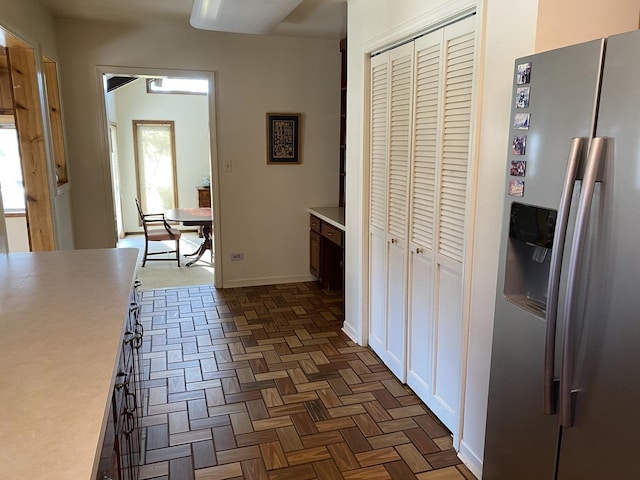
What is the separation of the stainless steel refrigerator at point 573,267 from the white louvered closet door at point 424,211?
0.73 m

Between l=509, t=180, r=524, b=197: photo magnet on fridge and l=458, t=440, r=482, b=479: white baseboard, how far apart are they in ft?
3.87

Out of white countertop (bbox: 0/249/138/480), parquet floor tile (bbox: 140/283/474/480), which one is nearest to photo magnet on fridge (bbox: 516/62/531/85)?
white countertop (bbox: 0/249/138/480)

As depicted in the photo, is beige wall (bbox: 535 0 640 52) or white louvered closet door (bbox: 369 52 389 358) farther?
white louvered closet door (bbox: 369 52 389 358)

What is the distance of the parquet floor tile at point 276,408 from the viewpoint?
86.2 inches

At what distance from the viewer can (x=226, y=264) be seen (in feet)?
16.0

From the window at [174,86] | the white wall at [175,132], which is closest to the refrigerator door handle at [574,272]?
the white wall at [175,132]

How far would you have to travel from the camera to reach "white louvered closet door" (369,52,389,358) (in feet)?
9.64

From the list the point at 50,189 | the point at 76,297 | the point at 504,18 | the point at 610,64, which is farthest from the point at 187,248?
the point at 610,64

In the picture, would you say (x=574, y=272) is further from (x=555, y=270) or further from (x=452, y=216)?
(x=452, y=216)

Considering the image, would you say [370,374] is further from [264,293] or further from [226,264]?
[226,264]

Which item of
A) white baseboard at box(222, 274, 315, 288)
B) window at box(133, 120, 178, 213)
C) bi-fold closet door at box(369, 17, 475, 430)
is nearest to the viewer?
bi-fold closet door at box(369, 17, 475, 430)

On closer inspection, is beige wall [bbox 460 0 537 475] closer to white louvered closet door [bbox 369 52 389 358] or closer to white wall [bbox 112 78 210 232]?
white louvered closet door [bbox 369 52 389 358]

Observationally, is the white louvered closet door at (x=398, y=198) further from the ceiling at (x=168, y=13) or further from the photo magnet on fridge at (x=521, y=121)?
the ceiling at (x=168, y=13)

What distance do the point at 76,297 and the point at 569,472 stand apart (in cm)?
172
